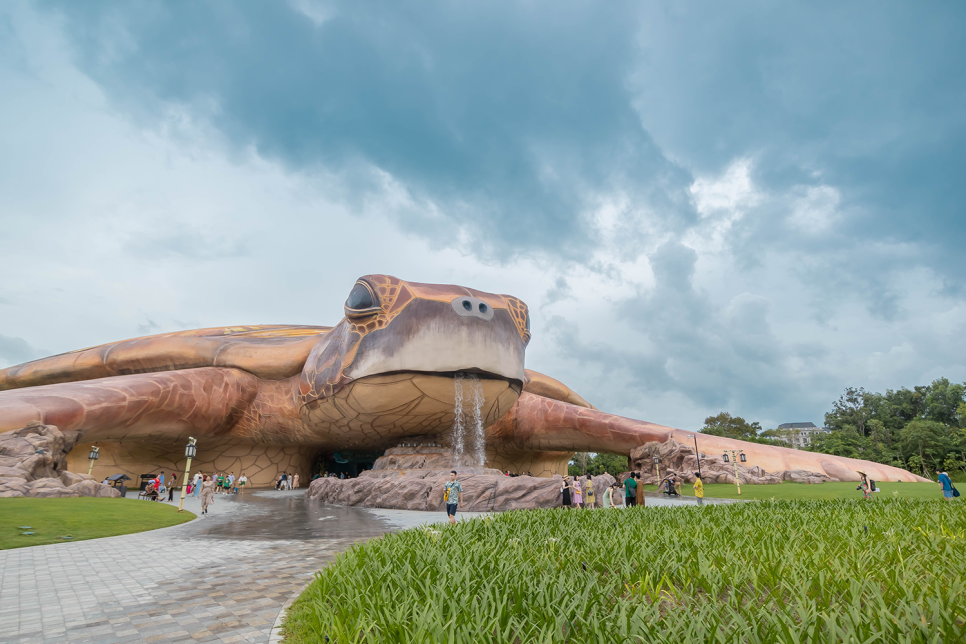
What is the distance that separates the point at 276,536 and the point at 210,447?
546 inches

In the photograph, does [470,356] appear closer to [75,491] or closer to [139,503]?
[139,503]

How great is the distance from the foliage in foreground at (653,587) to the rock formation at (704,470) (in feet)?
40.2

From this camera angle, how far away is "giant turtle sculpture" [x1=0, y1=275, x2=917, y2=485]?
12.7 metres

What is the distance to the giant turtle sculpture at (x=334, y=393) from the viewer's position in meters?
12.7

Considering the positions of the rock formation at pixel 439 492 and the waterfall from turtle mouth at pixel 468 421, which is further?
the waterfall from turtle mouth at pixel 468 421

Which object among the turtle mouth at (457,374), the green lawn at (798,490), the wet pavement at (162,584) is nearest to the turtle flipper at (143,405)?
the turtle mouth at (457,374)

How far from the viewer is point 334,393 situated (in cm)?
1360

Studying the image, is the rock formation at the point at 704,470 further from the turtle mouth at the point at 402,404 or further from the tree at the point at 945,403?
the tree at the point at 945,403

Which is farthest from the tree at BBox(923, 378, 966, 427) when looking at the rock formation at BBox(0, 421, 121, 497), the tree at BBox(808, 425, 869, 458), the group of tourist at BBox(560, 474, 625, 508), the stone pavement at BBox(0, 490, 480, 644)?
the rock formation at BBox(0, 421, 121, 497)

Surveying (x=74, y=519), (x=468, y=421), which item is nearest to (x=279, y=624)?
(x=74, y=519)

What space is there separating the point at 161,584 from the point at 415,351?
8497 mm

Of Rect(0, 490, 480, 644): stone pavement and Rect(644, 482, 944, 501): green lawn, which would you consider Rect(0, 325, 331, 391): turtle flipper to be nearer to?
Rect(0, 490, 480, 644): stone pavement

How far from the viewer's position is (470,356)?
12.6 m

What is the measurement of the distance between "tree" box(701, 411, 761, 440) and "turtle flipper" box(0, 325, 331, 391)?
1448 inches
